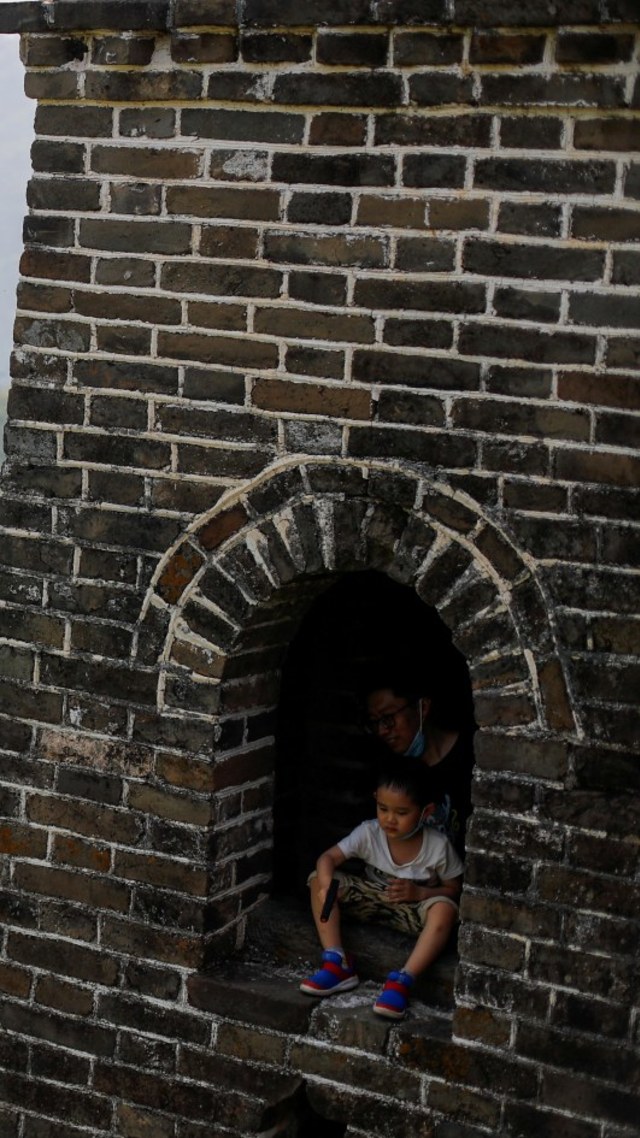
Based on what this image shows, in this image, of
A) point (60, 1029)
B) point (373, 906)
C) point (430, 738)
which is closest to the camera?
point (373, 906)

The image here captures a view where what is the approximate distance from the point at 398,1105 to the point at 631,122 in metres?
2.89

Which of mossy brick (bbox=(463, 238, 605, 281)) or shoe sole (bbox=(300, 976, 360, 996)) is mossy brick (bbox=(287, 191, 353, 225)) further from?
shoe sole (bbox=(300, 976, 360, 996))

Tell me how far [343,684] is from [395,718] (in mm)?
352

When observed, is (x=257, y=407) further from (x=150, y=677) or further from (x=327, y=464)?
(x=150, y=677)

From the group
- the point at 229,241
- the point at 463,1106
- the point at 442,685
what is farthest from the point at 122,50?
the point at 463,1106

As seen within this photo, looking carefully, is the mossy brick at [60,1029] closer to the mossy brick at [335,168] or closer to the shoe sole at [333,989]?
the shoe sole at [333,989]

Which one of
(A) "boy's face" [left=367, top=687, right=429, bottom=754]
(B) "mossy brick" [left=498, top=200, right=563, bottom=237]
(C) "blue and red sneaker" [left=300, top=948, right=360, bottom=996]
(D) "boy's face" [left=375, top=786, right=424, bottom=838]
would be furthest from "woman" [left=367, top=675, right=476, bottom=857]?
(B) "mossy brick" [left=498, top=200, right=563, bottom=237]

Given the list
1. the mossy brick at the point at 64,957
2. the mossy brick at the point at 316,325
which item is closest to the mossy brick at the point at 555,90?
the mossy brick at the point at 316,325

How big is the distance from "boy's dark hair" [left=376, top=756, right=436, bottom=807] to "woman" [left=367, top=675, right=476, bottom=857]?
21 centimetres

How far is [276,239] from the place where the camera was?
4.43 metres

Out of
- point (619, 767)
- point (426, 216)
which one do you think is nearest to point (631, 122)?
point (426, 216)

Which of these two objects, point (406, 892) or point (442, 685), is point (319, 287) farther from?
point (406, 892)

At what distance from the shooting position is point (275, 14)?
4332 millimetres

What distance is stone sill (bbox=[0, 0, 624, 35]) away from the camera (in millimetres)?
3977
